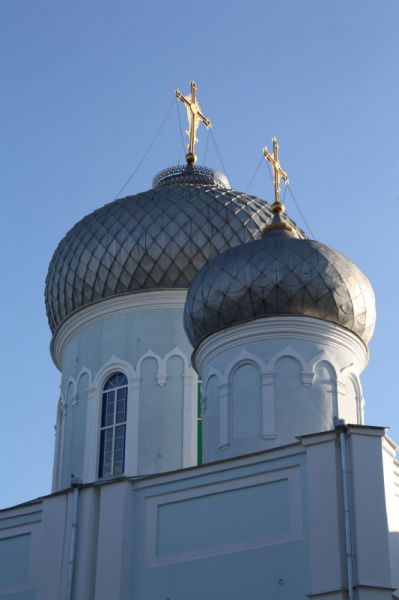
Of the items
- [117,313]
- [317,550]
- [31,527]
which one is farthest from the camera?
[117,313]

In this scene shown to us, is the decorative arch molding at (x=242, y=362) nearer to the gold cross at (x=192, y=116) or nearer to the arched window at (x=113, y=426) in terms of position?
the arched window at (x=113, y=426)

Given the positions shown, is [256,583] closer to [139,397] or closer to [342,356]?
[342,356]

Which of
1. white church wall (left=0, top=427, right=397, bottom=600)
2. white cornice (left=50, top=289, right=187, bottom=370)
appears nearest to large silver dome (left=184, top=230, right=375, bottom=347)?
white cornice (left=50, top=289, right=187, bottom=370)

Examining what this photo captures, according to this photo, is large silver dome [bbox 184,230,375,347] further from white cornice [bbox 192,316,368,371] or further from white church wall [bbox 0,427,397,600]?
white church wall [bbox 0,427,397,600]

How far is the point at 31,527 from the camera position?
13820mm

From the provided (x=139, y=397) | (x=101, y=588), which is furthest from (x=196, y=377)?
(x=101, y=588)

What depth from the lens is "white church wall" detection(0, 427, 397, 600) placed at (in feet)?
36.9

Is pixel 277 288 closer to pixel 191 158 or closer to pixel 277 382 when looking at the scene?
pixel 277 382

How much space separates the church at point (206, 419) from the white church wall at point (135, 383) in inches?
1.0

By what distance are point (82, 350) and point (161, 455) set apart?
2299mm

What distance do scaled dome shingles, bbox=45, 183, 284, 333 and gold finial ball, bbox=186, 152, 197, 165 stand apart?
176 centimetres

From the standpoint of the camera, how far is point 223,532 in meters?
12.2

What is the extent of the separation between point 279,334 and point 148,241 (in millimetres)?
3555

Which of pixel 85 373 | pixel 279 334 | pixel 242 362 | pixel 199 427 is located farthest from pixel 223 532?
pixel 85 373
